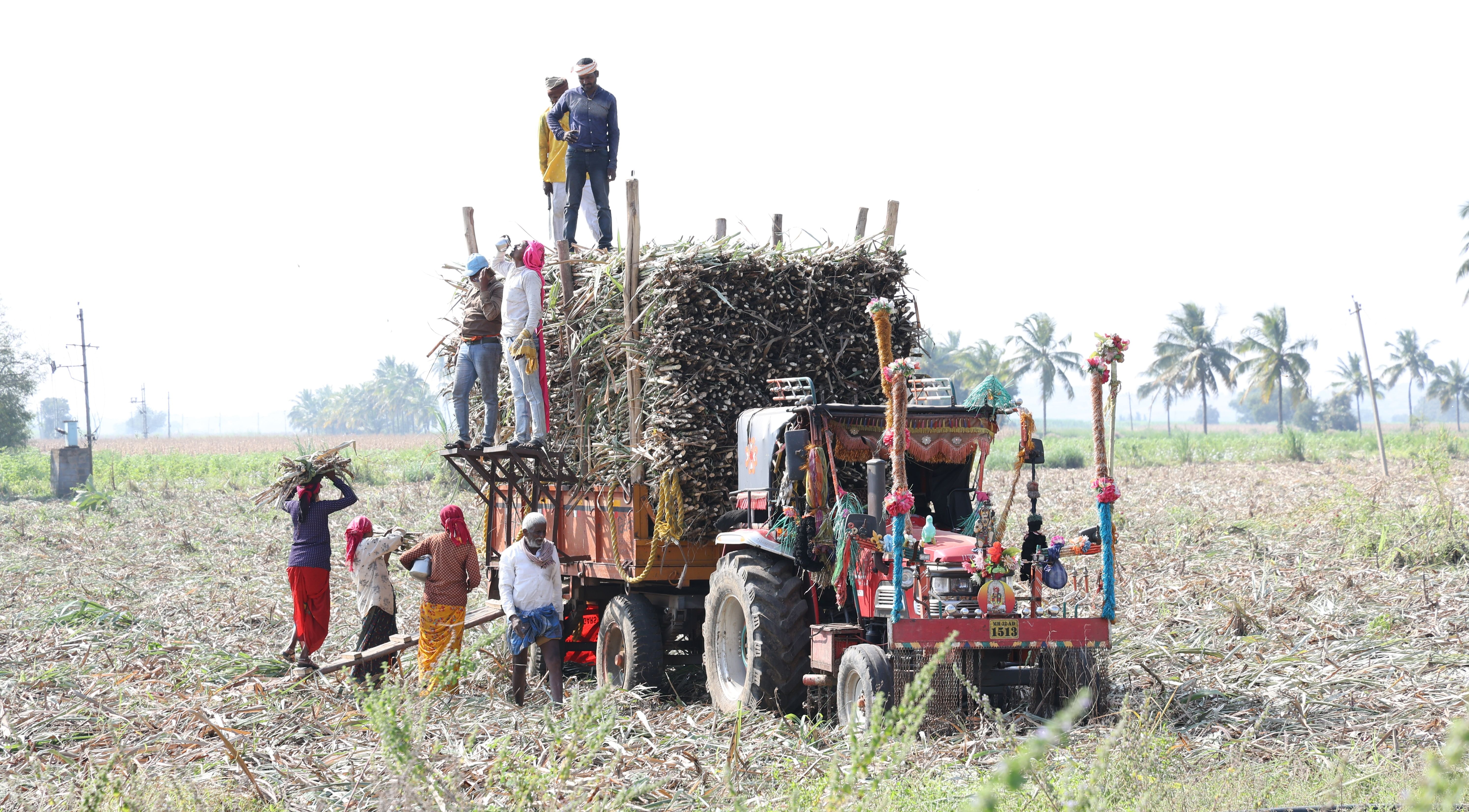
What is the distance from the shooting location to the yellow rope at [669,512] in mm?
9875

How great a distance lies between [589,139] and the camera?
13.0 m

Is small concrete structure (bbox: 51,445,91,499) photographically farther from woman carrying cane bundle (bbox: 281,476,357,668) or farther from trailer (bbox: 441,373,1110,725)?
trailer (bbox: 441,373,1110,725)

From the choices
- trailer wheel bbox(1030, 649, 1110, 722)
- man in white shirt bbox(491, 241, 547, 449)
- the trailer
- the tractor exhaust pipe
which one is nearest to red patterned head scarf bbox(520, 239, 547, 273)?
man in white shirt bbox(491, 241, 547, 449)

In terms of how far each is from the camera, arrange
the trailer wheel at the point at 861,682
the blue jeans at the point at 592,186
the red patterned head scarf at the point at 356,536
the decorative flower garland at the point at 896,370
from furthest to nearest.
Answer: the blue jeans at the point at 592,186
the red patterned head scarf at the point at 356,536
the decorative flower garland at the point at 896,370
the trailer wheel at the point at 861,682

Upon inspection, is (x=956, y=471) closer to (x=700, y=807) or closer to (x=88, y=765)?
(x=700, y=807)

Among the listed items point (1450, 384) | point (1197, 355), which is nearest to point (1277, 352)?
point (1197, 355)

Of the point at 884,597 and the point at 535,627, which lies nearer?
the point at 884,597

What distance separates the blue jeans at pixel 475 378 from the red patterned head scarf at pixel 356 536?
117 centimetres

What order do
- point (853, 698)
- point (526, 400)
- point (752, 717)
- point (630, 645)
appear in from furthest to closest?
point (526, 400)
point (630, 645)
point (752, 717)
point (853, 698)

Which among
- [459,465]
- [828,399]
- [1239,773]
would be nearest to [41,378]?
[459,465]

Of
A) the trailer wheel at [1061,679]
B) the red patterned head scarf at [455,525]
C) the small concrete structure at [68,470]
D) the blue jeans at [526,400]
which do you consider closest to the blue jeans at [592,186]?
the blue jeans at [526,400]

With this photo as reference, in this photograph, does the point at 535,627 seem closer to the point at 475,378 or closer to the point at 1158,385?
the point at 475,378

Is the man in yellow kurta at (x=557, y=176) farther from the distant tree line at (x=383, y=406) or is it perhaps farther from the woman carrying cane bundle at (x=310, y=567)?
the distant tree line at (x=383, y=406)

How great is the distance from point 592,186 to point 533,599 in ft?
16.2
